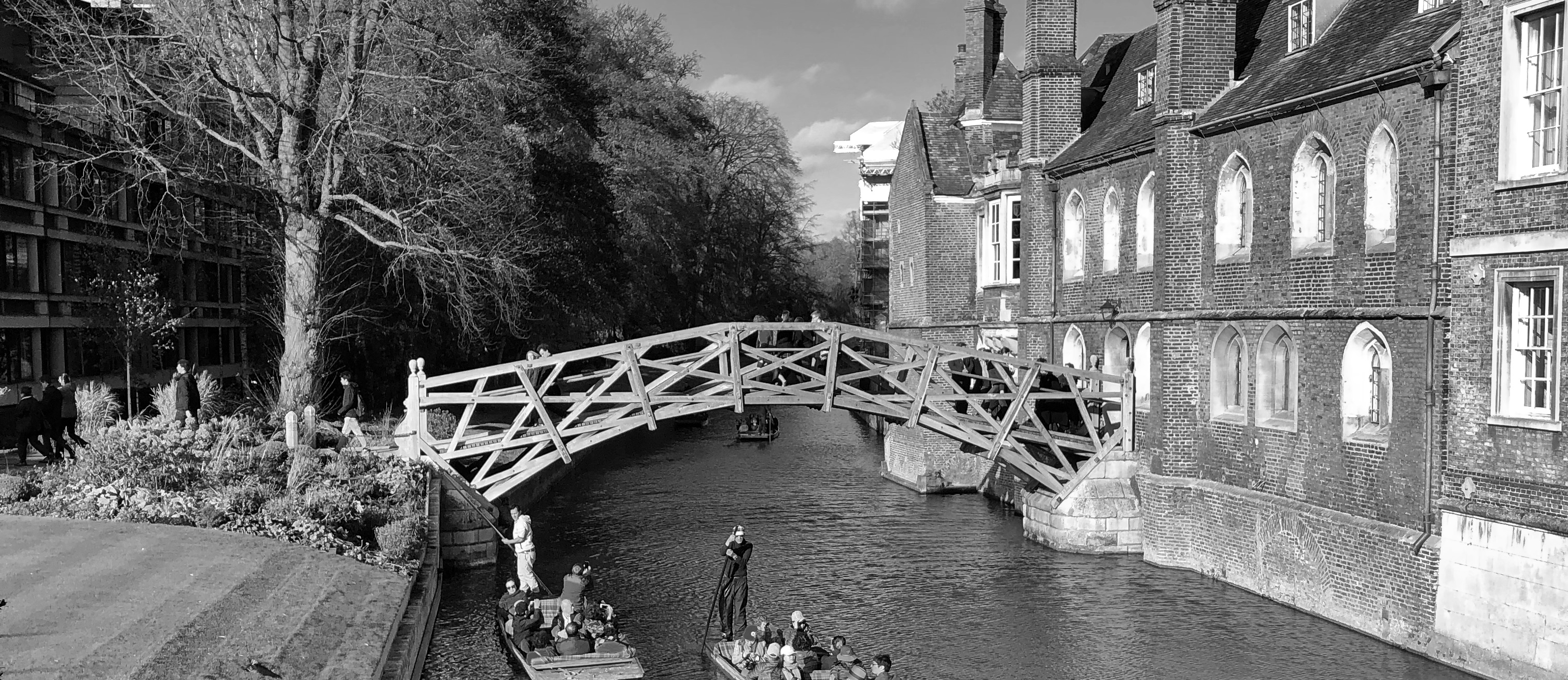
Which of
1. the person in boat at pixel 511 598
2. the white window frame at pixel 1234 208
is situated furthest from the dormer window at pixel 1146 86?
the person in boat at pixel 511 598

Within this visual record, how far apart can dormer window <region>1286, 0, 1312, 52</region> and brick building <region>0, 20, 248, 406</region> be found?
21.9 metres

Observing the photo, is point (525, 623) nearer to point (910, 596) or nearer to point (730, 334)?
point (910, 596)

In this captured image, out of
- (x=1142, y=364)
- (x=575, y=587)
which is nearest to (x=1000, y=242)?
(x=1142, y=364)

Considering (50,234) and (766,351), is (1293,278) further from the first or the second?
(50,234)

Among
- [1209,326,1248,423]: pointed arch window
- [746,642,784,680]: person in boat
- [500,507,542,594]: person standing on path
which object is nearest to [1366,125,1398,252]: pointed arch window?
[1209,326,1248,423]: pointed arch window

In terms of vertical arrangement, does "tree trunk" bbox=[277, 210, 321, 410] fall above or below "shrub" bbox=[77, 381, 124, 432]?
above

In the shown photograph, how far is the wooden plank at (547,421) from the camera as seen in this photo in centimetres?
2161

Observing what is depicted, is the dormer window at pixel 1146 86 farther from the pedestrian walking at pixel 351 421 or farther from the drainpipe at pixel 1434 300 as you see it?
the pedestrian walking at pixel 351 421

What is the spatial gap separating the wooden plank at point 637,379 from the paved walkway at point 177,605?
6.19 metres

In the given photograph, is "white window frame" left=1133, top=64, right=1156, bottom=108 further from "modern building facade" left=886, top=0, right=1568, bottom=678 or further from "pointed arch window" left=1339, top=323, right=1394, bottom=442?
"pointed arch window" left=1339, top=323, right=1394, bottom=442

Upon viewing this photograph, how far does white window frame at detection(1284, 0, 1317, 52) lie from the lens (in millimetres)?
21328

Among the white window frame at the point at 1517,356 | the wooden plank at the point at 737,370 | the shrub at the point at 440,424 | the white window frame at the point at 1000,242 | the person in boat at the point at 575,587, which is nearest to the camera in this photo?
the white window frame at the point at 1517,356

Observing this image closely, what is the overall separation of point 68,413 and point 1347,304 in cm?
2450

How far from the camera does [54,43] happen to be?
30.4m
